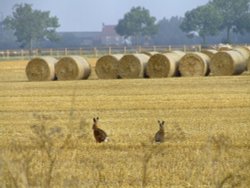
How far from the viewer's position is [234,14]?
536 ft

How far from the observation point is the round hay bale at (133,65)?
34969 mm

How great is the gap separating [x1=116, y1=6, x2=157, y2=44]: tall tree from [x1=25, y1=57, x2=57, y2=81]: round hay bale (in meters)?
135

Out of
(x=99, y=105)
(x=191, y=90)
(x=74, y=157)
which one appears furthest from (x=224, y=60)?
(x=74, y=157)

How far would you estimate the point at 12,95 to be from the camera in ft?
92.2

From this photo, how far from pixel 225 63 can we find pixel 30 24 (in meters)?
136

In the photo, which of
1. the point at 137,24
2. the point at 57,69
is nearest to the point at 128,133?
the point at 57,69

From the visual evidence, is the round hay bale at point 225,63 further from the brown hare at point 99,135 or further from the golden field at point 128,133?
the brown hare at point 99,135

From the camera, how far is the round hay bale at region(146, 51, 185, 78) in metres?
34.5

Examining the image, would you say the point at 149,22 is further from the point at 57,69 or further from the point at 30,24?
the point at 57,69

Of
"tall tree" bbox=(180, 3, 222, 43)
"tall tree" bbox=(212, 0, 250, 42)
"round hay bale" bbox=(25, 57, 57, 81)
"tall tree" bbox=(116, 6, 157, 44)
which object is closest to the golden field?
"round hay bale" bbox=(25, 57, 57, 81)

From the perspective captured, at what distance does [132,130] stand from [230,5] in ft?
504

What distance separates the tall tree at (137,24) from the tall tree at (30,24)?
45.5 ft

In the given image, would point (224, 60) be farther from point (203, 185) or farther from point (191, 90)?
point (203, 185)

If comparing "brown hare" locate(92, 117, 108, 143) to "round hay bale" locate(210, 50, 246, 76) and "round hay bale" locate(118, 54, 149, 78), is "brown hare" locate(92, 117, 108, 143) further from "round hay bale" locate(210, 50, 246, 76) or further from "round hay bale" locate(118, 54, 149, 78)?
"round hay bale" locate(210, 50, 246, 76)
